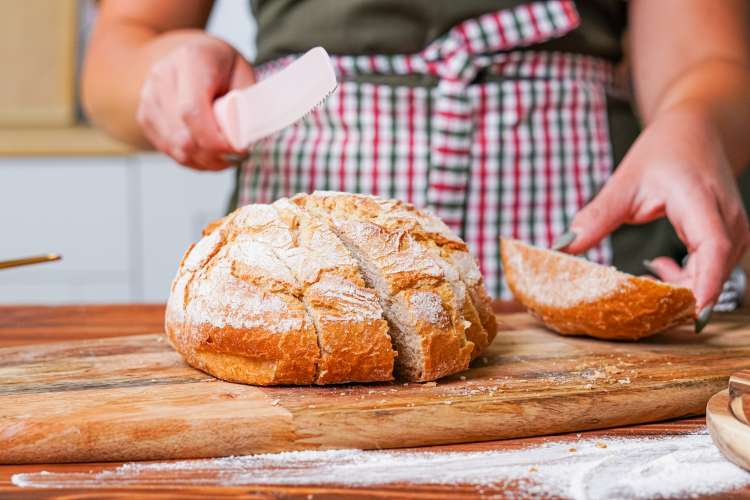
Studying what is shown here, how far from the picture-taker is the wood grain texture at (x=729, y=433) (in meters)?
0.66

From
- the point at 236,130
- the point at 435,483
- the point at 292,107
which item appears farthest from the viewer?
the point at 236,130

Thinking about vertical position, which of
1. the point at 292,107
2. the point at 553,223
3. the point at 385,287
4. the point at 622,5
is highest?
the point at 622,5

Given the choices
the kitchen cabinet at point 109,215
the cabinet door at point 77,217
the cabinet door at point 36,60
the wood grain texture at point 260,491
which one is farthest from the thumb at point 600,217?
the cabinet door at point 36,60

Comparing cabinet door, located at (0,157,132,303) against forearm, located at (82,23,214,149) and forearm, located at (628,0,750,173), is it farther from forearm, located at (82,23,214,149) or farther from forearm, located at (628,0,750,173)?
forearm, located at (628,0,750,173)

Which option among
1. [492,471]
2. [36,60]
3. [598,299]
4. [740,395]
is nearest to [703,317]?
[598,299]

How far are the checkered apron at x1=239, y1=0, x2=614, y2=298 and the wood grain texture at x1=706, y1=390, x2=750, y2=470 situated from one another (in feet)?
2.45

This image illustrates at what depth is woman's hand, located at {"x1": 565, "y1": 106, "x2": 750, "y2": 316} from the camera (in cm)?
107

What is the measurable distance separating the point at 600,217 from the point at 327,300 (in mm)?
460

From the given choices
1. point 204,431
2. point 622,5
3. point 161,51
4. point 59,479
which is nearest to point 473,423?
point 204,431

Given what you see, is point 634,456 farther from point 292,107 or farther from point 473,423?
point 292,107

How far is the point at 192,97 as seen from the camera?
1232 mm

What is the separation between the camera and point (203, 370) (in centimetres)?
89

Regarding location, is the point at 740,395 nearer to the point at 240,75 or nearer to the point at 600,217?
the point at 600,217

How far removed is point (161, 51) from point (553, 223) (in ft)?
2.36
